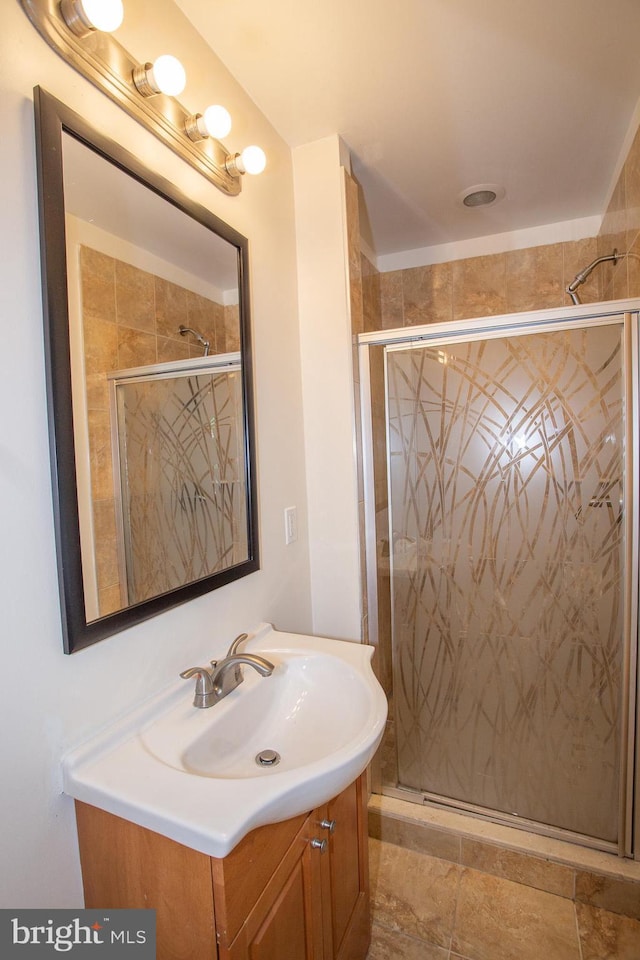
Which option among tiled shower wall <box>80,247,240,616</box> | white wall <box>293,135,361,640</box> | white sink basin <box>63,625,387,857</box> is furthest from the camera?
white wall <box>293,135,361,640</box>

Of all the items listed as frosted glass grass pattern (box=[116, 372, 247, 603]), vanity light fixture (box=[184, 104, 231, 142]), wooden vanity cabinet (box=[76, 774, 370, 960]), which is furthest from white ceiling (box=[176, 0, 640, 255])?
wooden vanity cabinet (box=[76, 774, 370, 960])

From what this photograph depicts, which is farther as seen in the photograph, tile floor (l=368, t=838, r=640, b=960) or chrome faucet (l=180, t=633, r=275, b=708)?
tile floor (l=368, t=838, r=640, b=960)

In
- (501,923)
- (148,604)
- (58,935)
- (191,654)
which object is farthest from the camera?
(501,923)

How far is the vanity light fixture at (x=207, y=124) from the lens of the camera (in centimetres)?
108

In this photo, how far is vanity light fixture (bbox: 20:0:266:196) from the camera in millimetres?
772

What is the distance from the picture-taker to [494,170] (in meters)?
1.82

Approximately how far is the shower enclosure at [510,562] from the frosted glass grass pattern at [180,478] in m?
0.61

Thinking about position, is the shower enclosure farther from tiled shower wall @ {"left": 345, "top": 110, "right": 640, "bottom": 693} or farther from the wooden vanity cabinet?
the wooden vanity cabinet

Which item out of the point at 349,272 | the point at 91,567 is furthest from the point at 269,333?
the point at 91,567

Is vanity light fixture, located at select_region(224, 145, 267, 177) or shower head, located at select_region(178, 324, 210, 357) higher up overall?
vanity light fixture, located at select_region(224, 145, 267, 177)

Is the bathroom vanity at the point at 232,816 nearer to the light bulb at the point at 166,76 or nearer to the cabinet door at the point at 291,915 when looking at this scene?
the cabinet door at the point at 291,915

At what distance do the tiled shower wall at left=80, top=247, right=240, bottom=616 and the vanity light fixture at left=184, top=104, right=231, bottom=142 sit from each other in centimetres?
39

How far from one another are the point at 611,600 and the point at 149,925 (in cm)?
154

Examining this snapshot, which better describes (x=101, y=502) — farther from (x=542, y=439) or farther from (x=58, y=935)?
(x=542, y=439)
